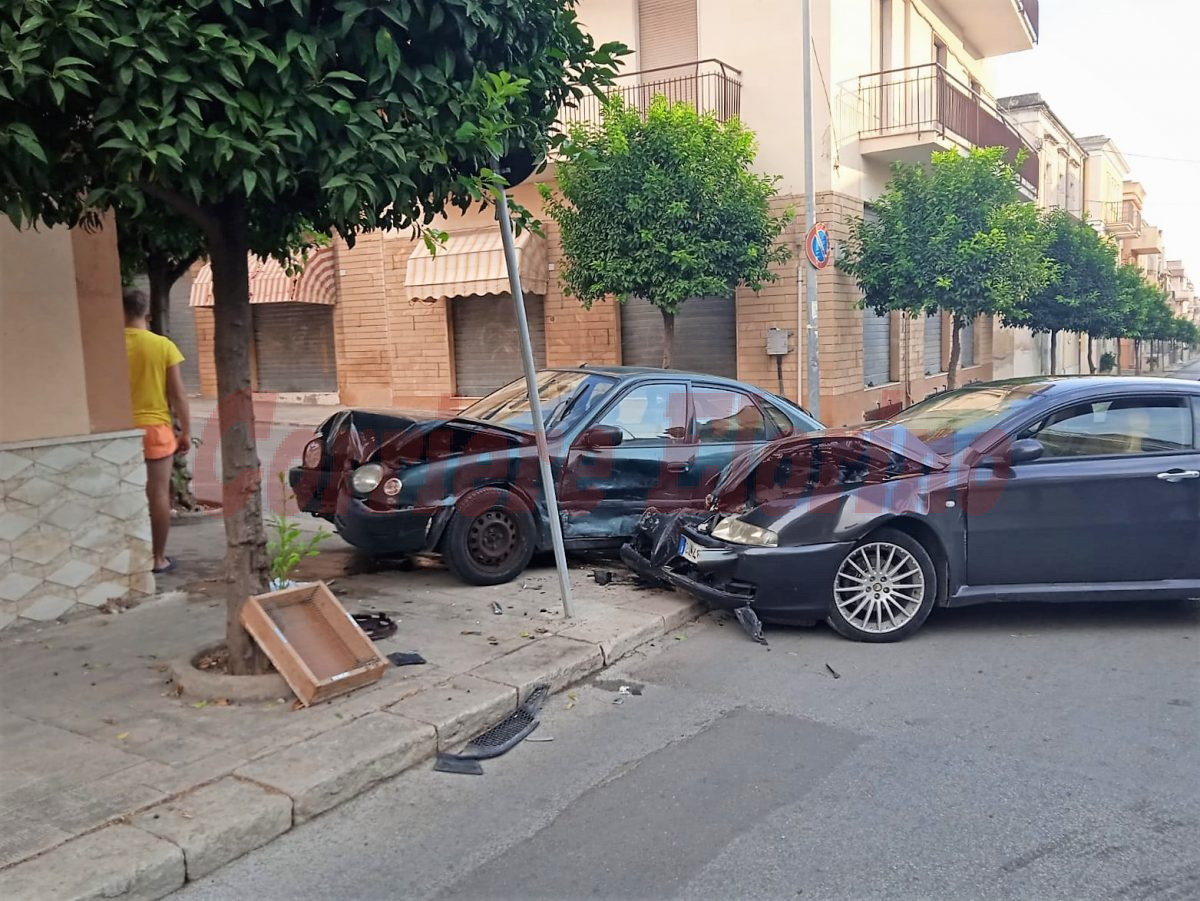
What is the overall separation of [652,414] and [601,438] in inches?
26.6

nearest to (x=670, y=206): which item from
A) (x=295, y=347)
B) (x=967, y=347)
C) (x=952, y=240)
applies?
(x=952, y=240)

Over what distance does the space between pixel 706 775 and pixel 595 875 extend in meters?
0.83

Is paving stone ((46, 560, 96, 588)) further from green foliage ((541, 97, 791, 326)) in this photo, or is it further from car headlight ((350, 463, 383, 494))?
green foliage ((541, 97, 791, 326))

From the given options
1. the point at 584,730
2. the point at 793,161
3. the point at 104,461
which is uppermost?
the point at 793,161

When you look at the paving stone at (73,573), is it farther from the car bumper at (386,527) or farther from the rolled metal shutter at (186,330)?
the rolled metal shutter at (186,330)

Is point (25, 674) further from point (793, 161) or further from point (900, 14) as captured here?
point (900, 14)

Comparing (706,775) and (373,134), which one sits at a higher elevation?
(373,134)

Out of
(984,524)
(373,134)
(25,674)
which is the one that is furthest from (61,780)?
(984,524)

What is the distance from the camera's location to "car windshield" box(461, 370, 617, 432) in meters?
6.88

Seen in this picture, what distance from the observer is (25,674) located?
4.66 m

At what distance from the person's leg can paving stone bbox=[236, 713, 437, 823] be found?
10.3ft

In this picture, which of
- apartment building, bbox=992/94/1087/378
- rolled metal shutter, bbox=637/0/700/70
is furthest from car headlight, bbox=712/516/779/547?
apartment building, bbox=992/94/1087/378

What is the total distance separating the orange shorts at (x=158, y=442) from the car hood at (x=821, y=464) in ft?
12.3

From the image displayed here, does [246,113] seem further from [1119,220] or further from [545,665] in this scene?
[1119,220]
